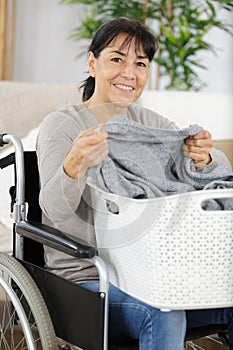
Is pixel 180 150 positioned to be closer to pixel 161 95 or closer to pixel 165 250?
pixel 165 250

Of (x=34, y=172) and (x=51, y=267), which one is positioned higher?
(x=34, y=172)

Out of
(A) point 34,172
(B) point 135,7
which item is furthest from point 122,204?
(B) point 135,7

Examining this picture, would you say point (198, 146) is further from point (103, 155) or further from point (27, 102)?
point (27, 102)

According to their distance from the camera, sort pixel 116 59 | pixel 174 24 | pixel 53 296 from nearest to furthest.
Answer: pixel 53 296
pixel 116 59
pixel 174 24

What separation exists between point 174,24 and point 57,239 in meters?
2.99

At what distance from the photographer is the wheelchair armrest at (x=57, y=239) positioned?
4.49ft

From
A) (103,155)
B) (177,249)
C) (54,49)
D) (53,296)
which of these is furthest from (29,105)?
(54,49)

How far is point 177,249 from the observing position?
4.20 feet

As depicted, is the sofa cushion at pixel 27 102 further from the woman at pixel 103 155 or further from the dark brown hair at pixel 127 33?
the dark brown hair at pixel 127 33

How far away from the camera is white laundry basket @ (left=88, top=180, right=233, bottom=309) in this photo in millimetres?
1270

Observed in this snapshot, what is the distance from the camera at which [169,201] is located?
1.26 metres

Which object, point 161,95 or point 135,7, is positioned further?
point 135,7

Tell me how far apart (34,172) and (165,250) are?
23.2 inches

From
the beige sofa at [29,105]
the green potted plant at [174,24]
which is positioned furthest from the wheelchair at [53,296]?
the green potted plant at [174,24]
